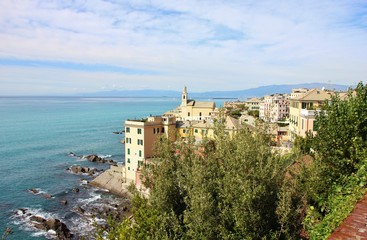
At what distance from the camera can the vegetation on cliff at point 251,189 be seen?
335 inches

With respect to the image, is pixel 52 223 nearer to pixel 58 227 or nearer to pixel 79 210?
pixel 58 227

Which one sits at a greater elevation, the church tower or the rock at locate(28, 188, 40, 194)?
the church tower

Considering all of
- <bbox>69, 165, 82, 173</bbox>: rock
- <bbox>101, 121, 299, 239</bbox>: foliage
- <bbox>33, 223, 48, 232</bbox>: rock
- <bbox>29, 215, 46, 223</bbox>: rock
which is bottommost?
<bbox>33, 223, 48, 232</bbox>: rock

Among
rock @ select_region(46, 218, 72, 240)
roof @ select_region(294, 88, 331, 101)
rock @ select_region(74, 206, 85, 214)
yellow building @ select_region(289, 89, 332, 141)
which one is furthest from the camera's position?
rock @ select_region(74, 206, 85, 214)

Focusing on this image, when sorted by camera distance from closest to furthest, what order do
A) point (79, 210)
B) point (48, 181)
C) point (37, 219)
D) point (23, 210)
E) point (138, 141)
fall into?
point (37, 219)
point (23, 210)
point (79, 210)
point (138, 141)
point (48, 181)

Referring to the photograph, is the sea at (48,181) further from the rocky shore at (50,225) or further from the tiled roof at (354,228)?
the tiled roof at (354,228)

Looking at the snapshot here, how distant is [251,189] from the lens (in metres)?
8.70

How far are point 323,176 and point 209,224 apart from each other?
Answer: 5421 millimetres

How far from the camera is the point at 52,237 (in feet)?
99.4

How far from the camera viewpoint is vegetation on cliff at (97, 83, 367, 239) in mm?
8508

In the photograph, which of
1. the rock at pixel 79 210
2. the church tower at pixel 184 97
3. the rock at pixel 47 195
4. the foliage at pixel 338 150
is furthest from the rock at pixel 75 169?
the foliage at pixel 338 150

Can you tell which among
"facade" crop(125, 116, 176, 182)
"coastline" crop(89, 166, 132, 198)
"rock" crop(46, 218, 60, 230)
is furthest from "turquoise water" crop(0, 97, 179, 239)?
"facade" crop(125, 116, 176, 182)

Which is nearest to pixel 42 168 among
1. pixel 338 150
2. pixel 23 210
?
pixel 23 210

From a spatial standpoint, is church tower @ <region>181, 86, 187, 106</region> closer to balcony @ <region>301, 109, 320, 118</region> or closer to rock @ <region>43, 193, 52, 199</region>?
rock @ <region>43, 193, 52, 199</region>
